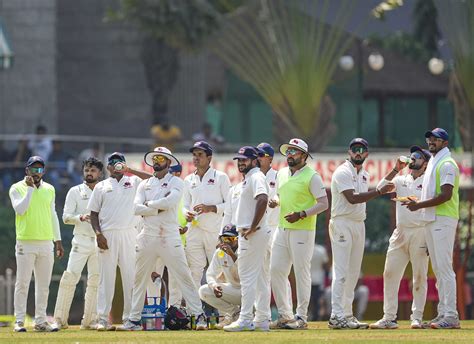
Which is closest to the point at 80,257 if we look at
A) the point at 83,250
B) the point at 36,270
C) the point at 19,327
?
the point at 83,250

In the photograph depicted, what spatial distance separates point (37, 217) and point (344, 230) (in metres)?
3.88

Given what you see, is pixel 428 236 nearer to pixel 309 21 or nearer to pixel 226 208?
pixel 226 208

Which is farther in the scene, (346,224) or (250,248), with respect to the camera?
(346,224)

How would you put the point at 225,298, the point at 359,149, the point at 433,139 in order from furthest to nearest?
1. the point at 225,298
2. the point at 359,149
3. the point at 433,139

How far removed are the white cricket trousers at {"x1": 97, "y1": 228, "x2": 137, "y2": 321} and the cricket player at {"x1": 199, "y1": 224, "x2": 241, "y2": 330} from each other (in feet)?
3.45

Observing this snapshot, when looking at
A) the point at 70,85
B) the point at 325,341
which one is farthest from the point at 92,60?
the point at 325,341

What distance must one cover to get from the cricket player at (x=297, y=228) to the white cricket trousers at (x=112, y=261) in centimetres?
182

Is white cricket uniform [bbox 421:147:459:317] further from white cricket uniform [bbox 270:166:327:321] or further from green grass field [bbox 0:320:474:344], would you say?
white cricket uniform [bbox 270:166:327:321]

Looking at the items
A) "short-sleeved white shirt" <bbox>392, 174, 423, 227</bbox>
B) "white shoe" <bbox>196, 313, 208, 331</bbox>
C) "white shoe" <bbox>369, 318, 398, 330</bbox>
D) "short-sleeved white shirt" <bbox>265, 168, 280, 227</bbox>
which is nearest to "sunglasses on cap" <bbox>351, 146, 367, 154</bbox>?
"short-sleeved white shirt" <bbox>392, 174, 423, 227</bbox>

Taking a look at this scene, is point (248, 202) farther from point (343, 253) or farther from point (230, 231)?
point (343, 253)

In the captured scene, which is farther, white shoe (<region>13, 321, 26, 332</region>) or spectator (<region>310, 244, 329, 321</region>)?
spectator (<region>310, 244, 329, 321</region>)

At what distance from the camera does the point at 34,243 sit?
975 inches

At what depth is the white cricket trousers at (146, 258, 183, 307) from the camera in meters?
25.3

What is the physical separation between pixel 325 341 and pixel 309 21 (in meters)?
22.2
